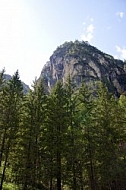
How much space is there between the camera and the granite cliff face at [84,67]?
100438mm

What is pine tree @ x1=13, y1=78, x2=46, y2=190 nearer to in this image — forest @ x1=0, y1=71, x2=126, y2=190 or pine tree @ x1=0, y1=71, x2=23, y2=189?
forest @ x1=0, y1=71, x2=126, y2=190

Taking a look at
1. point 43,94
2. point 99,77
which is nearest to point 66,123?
point 43,94

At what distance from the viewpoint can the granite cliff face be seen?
100438 millimetres

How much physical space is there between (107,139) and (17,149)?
11983 millimetres

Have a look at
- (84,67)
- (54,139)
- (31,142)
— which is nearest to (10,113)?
(31,142)

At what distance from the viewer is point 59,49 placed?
139 meters

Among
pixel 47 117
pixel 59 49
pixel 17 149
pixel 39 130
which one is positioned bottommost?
pixel 17 149

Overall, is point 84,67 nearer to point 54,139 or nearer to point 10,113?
point 54,139

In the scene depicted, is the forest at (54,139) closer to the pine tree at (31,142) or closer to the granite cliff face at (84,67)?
the pine tree at (31,142)

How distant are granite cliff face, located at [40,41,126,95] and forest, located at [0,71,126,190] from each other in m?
62.1

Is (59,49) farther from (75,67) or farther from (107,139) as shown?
(107,139)

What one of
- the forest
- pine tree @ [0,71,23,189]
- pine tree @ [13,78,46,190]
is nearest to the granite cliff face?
the forest

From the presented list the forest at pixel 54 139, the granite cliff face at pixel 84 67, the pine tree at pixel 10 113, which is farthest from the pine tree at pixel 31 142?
the granite cliff face at pixel 84 67

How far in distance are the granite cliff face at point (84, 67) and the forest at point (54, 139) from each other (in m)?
62.1
